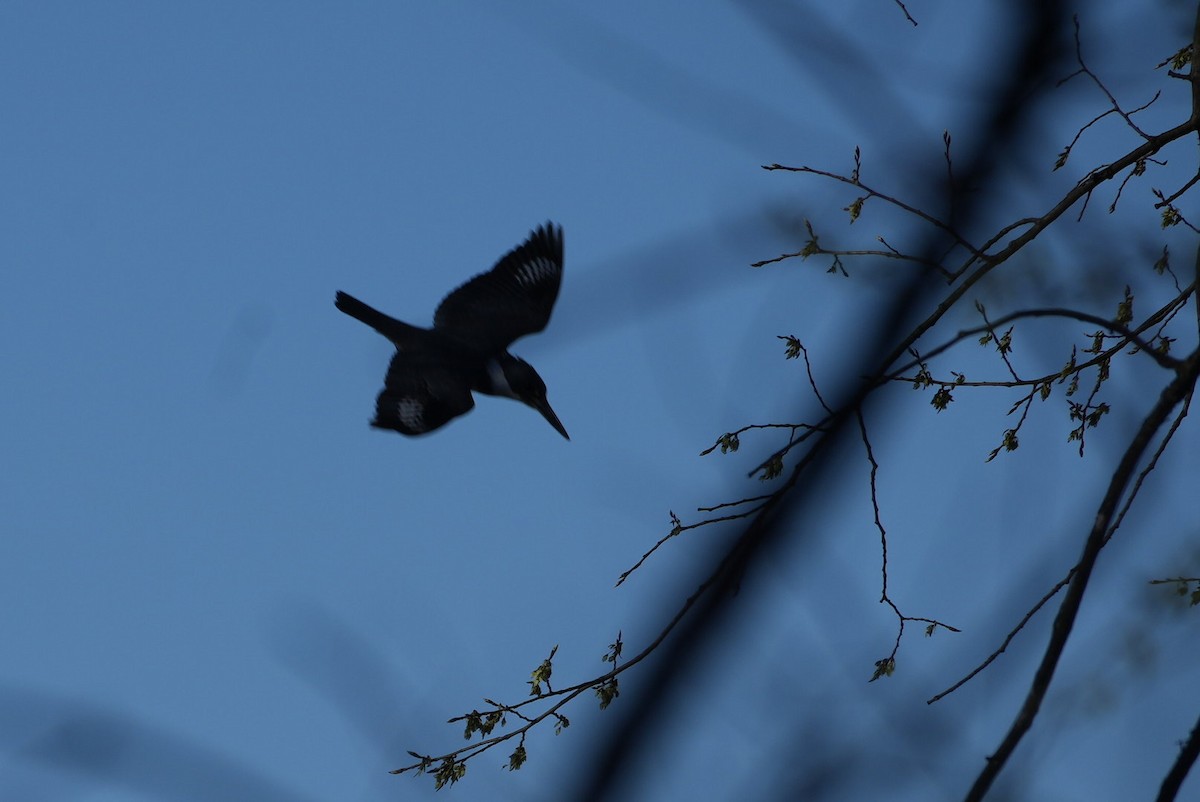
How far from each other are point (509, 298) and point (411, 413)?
123cm

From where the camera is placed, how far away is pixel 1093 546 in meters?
2.08

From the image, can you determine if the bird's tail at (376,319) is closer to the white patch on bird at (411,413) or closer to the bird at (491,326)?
the bird at (491,326)

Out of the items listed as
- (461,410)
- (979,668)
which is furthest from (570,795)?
(461,410)

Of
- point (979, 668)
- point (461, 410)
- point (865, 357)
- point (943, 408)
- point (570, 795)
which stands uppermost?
point (461, 410)

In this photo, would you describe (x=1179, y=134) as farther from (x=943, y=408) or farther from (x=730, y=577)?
(x=730, y=577)

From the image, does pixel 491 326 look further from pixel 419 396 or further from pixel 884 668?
pixel 884 668

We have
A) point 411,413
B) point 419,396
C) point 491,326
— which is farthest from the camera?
point 491,326

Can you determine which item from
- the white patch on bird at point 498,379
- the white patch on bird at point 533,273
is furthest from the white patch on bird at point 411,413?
the white patch on bird at point 533,273

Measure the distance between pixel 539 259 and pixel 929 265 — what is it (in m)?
5.97

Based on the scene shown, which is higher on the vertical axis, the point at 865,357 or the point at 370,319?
the point at 370,319

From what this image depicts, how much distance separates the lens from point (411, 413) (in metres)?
5.94

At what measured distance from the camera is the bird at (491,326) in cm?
637

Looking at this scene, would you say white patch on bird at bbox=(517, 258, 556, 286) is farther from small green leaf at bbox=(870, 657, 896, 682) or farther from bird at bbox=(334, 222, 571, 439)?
small green leaf at bbox=(870, 657, 896, 682)

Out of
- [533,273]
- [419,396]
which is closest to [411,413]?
[419,396]
